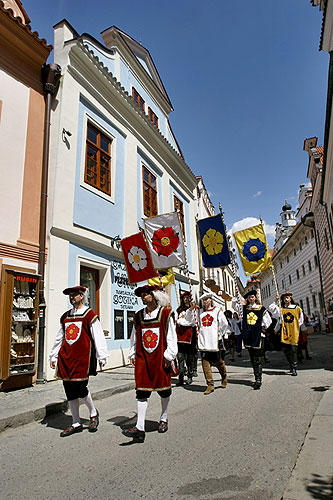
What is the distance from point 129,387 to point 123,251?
4240 millimetres

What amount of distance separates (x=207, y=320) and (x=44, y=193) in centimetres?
520

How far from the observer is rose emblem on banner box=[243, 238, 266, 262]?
11508 millimetres

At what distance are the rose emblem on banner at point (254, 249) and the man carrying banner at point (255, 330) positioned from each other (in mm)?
3773

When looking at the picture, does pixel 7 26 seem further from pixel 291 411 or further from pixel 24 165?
pixel 291 411

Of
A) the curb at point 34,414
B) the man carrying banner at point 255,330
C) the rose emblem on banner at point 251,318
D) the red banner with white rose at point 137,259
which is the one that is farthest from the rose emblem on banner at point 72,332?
the red banner with white rose at point 137,259

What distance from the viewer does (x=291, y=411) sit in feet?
16.9

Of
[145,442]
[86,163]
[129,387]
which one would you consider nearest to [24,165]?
[86,163]

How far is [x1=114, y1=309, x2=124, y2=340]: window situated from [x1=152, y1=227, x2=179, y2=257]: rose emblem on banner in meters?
2.80

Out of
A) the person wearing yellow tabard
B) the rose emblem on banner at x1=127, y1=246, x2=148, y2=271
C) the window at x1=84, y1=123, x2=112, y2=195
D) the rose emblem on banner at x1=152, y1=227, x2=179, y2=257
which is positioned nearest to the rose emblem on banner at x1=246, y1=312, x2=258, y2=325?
the person wearing yellow tabard

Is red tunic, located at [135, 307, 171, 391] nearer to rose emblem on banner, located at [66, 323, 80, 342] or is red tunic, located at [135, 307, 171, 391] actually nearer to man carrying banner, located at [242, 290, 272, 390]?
rose emblem on banner, located at [66, 323, 80, 342]

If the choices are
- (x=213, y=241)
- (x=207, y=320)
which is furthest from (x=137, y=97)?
(x=207, y=320)

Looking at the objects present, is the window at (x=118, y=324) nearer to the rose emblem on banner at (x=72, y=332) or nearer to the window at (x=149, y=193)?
the window at (x=149, y=193)

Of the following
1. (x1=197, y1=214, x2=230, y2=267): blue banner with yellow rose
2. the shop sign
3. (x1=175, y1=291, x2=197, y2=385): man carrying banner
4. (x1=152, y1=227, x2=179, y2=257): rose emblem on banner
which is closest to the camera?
(x1=175, y1=291, x2=197, y2=385): man carrying banner

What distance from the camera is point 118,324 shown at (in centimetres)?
1115
